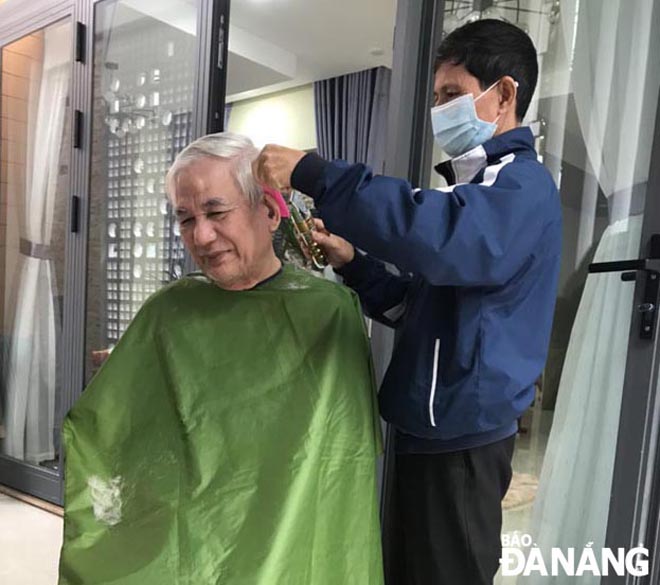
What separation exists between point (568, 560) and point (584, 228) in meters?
0.95

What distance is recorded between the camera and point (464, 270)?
0.82 m

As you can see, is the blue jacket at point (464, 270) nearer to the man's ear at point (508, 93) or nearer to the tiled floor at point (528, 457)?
the man's ear at point (508, 93)

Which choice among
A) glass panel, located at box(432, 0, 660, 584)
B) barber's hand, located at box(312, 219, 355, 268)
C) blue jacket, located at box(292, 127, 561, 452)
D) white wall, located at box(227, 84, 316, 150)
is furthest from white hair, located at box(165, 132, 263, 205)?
white wall, located at box(227, 84, 316, 150)

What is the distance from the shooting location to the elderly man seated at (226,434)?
44.8 inches

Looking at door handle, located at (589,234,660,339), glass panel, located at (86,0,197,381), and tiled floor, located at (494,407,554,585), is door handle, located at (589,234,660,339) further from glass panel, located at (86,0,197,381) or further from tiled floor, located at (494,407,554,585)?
glass panel, located at (86,0,197,381)

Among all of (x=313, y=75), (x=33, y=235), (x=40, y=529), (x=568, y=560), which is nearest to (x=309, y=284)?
(x=568, y=560)

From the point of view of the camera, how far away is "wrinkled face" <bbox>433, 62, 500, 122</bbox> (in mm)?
1000

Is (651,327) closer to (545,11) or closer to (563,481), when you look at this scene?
(563,481)

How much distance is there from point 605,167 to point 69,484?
5.16 ft

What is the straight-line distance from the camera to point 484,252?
0.82 m

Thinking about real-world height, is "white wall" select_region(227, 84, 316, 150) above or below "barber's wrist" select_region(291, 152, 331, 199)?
above

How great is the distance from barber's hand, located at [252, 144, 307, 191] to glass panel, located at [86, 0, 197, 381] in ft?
5.78

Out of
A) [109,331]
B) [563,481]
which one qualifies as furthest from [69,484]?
[109,331]

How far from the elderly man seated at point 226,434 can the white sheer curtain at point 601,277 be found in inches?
28.9
